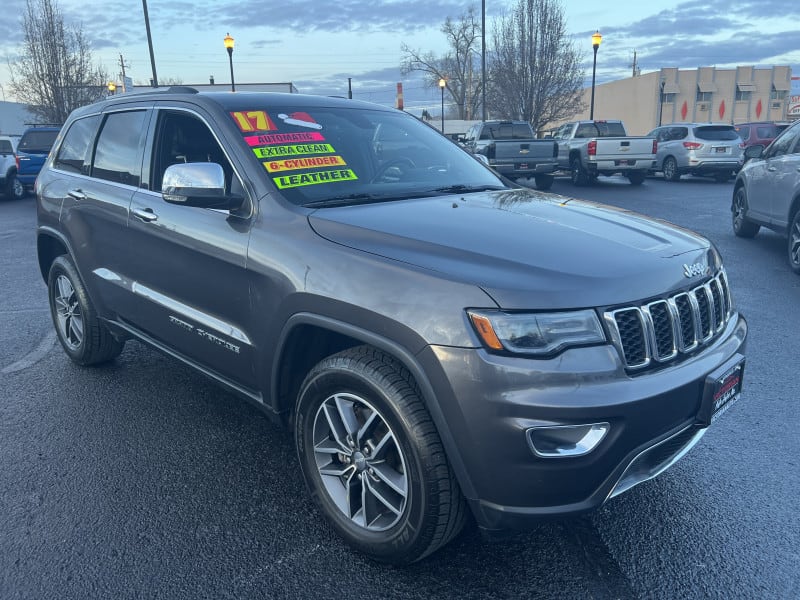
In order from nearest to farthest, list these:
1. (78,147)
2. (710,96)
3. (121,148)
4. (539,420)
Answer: (539,420) < (121,148) < (78,147) < (710,96)

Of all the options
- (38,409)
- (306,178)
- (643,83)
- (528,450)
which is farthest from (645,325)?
(643,83)

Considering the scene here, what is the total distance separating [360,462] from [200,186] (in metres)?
1.39

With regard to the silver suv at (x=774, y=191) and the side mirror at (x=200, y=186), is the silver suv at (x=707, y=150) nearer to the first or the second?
the silver suv at (x=774, y=191)

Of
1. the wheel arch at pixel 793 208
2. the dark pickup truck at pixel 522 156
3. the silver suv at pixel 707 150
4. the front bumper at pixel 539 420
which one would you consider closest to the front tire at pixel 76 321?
the front bumper at pixel 539 420

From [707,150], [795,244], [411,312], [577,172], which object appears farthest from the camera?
[577,172]

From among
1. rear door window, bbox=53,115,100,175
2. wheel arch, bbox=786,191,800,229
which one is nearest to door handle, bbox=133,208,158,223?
rear door window, bbox=53,115,100,175

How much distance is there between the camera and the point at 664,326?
234 centimetres

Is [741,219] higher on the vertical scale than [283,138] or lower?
lower

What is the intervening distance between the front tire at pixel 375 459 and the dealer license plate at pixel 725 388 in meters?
1.01

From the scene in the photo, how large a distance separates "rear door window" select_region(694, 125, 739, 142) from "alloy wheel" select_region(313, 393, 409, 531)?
1831cm

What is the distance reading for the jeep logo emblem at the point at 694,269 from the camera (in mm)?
2518

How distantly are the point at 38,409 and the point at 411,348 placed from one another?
3.02 metres

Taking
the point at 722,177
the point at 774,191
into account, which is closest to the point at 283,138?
the point at 774,191

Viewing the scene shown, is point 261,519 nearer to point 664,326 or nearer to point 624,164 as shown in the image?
point 664,326
